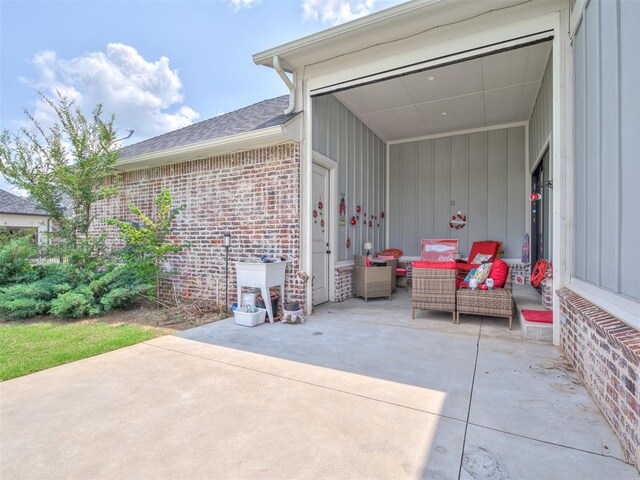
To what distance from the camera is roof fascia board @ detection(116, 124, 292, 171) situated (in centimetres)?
471

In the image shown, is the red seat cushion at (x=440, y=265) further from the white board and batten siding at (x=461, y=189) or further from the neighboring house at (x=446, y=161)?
the white board and batten siding at (x=461, y=189)

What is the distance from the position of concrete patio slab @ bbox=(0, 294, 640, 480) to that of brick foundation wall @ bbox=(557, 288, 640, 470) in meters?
0.10

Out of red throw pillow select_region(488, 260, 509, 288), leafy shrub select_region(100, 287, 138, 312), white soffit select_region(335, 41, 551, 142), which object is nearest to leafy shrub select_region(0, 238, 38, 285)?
leafy shrub select_region(100, 287, 138, 312)

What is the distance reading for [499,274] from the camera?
4410mm

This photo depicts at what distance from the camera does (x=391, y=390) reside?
2414 mm

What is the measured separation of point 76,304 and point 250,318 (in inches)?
102

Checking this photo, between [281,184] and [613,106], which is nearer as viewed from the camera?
[613,106]

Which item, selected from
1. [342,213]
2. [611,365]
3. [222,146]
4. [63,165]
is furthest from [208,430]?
[63,165]

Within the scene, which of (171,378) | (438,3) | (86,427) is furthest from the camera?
(438,3)

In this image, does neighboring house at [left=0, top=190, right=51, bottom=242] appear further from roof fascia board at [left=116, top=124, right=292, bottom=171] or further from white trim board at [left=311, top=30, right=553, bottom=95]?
white trim board at [left=311, top=30, right=553, bottom=95]

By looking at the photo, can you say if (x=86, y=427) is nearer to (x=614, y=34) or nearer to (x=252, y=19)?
(x=614, y=34)

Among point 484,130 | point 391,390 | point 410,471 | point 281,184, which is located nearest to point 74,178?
point 281,184

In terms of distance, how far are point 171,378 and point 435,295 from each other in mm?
3360

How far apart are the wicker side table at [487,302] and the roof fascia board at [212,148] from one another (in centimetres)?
328
